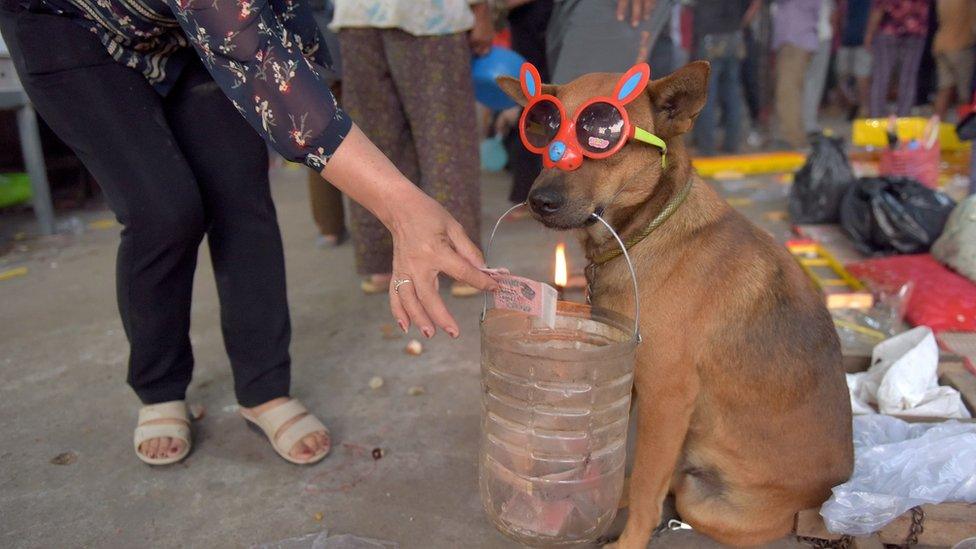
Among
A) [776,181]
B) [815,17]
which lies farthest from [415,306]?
[815,17]

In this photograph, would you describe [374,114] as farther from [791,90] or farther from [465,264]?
[791,90]

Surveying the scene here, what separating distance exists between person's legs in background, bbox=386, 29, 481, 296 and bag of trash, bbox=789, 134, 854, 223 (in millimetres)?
2694

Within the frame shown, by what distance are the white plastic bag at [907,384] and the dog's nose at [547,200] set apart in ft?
4.85

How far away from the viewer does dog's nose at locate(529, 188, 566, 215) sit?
1.95m

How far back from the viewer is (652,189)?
2.09 meters

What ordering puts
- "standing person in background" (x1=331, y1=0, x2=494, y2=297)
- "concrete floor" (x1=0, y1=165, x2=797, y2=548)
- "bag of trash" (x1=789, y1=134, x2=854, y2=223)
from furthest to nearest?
1. "bag of trash" (x1=789, y1=134, x2=854, y2=223)
2. "standing person in background" (x1=331, y1=0, x2=494, y2=297)
3. "concrete floor" (x1=0, y1=165, x2=797, y2=548)

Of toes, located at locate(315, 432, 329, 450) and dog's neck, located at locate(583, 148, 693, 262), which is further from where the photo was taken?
toes, located at locate(315, 432, 329, 450)

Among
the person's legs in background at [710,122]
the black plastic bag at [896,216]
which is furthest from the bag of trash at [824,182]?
the person's legs in background at [710,122]

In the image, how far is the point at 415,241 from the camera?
164cm

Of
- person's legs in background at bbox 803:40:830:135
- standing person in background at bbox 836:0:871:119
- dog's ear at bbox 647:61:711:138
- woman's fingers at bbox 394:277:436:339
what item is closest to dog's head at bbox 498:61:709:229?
dog's ear at bbox 647:61:711:138

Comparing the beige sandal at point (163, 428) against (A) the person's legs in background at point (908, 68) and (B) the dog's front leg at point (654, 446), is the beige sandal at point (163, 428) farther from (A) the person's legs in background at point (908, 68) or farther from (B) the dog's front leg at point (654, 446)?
(A) the person's legs in background at point (908, 68)

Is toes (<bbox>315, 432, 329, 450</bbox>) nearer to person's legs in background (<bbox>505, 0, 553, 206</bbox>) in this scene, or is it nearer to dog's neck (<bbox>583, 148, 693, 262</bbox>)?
dog's neck (<bbox>583, 148, 693, 262</bbox>)

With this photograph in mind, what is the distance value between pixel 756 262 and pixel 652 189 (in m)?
0.37

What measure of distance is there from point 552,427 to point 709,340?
50 centimetres
